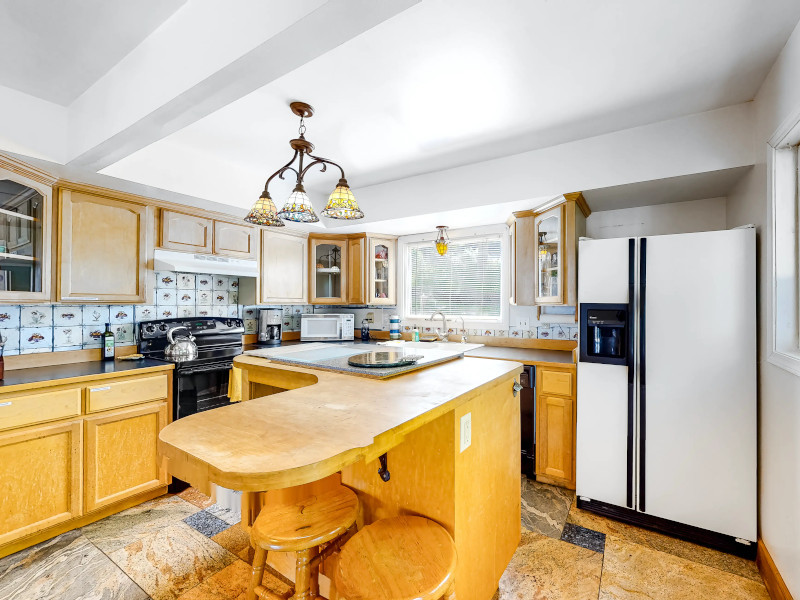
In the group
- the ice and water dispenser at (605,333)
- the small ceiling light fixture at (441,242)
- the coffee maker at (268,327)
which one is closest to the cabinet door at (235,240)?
the coffee maker at (268,327)

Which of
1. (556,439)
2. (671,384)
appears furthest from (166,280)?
(671,384)

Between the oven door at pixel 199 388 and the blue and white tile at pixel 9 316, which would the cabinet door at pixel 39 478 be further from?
the blue and white tile at pixel 9 316

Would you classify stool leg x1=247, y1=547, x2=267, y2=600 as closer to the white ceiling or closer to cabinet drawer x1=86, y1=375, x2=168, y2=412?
cabinet drawer x1=86, y1=375, x2=168, y2=412

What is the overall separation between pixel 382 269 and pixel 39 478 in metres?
3.02

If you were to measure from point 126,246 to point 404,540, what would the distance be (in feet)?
8.68

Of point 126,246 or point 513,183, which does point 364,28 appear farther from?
point 126,246

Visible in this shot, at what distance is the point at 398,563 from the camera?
1074 millimetres

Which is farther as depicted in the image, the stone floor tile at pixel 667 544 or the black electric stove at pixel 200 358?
the black electric stove at pixel 200 358

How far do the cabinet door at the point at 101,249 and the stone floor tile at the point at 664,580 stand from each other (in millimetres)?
3300

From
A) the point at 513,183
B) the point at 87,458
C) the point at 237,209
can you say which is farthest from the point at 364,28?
the point at 87,458

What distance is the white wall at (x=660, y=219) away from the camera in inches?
104

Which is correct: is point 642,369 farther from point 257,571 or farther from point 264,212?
point 264,212

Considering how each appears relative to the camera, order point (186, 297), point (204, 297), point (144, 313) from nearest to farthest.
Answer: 1. point (144, 313)
2. point (186, 297)
3. point (204, 297)

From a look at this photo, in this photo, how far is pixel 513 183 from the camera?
2723mm
